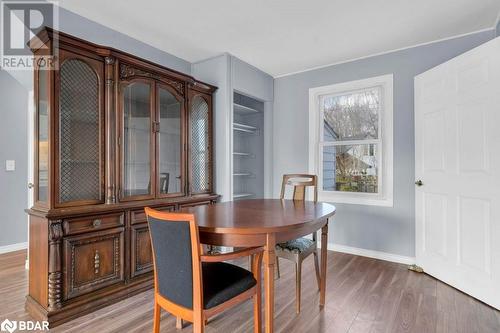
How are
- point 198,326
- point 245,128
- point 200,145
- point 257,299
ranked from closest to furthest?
point 198,326, point 257,299, point 200,145, point 245,128

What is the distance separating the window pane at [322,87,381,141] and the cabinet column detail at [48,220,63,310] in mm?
3220

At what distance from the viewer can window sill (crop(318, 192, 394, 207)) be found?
3.29m

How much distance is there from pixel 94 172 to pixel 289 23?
7.44 feet

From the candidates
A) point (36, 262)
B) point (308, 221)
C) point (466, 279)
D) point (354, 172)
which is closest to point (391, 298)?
point (466, 279)

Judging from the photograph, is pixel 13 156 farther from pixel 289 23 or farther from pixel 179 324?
pixel 289 23

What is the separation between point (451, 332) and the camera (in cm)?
180

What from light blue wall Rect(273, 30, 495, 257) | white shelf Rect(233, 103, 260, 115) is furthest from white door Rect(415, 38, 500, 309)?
white shelf Rect(233, 103, 260, 115)

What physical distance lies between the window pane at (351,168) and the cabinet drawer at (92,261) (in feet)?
8.87

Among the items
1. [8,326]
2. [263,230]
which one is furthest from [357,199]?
[8,326]

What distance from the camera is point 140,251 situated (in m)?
2.42

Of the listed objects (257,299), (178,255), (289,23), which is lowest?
(257,299)

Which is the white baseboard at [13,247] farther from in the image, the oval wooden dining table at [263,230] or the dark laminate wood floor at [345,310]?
the oval wooden dining table at [263,230]

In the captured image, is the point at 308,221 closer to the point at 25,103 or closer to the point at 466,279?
the point at 466,279

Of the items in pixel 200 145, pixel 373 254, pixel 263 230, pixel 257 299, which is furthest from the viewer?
pixel 373 254
